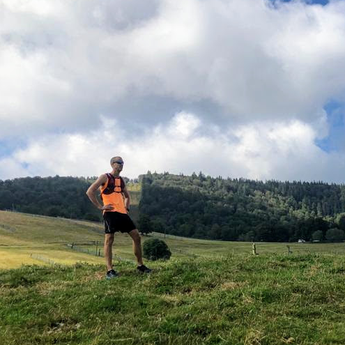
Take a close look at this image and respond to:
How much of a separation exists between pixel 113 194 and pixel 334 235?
145872 millimetres

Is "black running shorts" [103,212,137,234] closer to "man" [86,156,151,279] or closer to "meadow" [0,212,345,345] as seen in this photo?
"man" [86,156,151,279]

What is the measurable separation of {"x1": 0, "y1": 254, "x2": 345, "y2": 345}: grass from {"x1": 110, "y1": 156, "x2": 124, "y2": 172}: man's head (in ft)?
9.24

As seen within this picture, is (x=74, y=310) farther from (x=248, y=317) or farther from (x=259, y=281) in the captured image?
(x=259, y=281)

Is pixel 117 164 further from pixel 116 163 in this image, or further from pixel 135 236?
pixel 135 236

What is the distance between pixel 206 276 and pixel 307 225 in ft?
500

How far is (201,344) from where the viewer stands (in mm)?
6375

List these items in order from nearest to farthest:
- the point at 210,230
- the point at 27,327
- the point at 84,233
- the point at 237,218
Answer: the point at 27,327
the point at 84,233
the point at 210,230
the point at 237,218

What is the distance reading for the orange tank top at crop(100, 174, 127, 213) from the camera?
11.2 meters

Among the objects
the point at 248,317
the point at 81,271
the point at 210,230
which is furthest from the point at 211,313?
the point at 210,230

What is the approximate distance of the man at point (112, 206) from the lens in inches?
437

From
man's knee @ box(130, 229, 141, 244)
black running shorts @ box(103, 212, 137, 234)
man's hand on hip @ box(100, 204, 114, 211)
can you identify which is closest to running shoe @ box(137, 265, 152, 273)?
man's knee @ box(130, 229, 141, 244)

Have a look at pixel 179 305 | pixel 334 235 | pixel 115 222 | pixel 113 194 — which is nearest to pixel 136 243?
pixel 115 222

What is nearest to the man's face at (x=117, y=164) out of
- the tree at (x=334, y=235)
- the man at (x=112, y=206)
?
the man at (x=112, y=206)

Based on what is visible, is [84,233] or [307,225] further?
[307,225]
